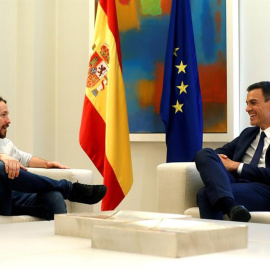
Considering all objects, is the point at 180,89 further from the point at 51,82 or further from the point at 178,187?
the point at 51,82

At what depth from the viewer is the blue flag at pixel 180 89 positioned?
470 cm

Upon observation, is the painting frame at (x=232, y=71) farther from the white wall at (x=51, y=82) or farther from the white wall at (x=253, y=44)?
the white wall at (x=51, y=82)

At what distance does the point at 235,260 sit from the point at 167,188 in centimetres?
241

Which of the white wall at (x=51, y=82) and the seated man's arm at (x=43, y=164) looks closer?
the seated man's arm at (x=43, y=164)

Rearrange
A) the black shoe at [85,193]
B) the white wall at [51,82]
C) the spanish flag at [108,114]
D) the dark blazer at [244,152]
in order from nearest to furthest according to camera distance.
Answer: the black shoe at [85,193] → the dark blazer at [244,152] → the spanish flag at [108,114] → the white wall at [51,82]

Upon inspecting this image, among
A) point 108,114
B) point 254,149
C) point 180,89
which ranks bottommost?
point 254,149

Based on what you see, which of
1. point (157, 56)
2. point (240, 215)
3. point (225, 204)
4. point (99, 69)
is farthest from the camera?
point (157, 56)

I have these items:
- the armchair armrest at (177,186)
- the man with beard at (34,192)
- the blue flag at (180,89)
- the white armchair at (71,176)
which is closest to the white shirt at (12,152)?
the white armchair at (71,176)

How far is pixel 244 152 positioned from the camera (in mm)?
4113

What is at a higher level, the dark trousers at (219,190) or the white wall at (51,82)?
the white wall at (51,82)

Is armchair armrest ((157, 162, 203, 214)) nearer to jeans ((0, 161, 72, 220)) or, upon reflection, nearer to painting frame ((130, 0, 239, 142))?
jeans ((0, 161, 72, 220))

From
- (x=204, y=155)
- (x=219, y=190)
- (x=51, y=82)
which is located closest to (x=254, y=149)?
(x=204, y=155)

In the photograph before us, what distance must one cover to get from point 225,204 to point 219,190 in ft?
0.31

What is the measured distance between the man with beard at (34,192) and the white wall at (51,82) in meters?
1.73
